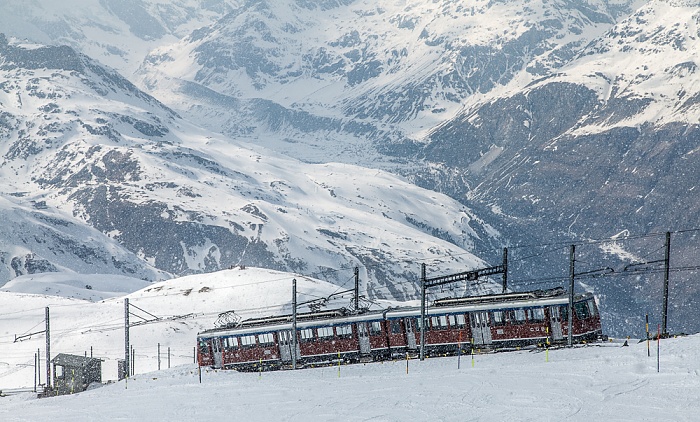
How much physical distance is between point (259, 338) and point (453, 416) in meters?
41.8

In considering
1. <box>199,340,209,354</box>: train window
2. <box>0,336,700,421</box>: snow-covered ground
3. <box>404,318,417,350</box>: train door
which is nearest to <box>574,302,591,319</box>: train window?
<box>0,336,700,421</box>: snow-covered ground

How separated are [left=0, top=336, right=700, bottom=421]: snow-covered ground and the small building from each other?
688 inches

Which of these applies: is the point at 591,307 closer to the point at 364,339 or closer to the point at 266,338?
the point at 364,339

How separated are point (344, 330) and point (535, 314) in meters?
16.8

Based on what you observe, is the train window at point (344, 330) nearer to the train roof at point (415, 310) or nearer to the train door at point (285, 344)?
the train roof at point (415, 310)

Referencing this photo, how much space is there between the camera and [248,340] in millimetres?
89250

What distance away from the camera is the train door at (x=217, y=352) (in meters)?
91.0

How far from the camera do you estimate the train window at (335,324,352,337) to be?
281 feet

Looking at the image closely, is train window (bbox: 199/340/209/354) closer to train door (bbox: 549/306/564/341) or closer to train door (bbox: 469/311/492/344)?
train door (bbox: 469/311/492/344)

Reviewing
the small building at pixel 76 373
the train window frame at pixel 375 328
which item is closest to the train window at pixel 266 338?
the train window frame at pixel 375 328

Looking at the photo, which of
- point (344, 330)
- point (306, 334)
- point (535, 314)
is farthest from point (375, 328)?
point (535, 314)

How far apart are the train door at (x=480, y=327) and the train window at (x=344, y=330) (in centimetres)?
1098

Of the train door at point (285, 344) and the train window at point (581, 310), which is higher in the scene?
the train window at point (581, 310)

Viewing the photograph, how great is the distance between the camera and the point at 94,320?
15788 centimetres
